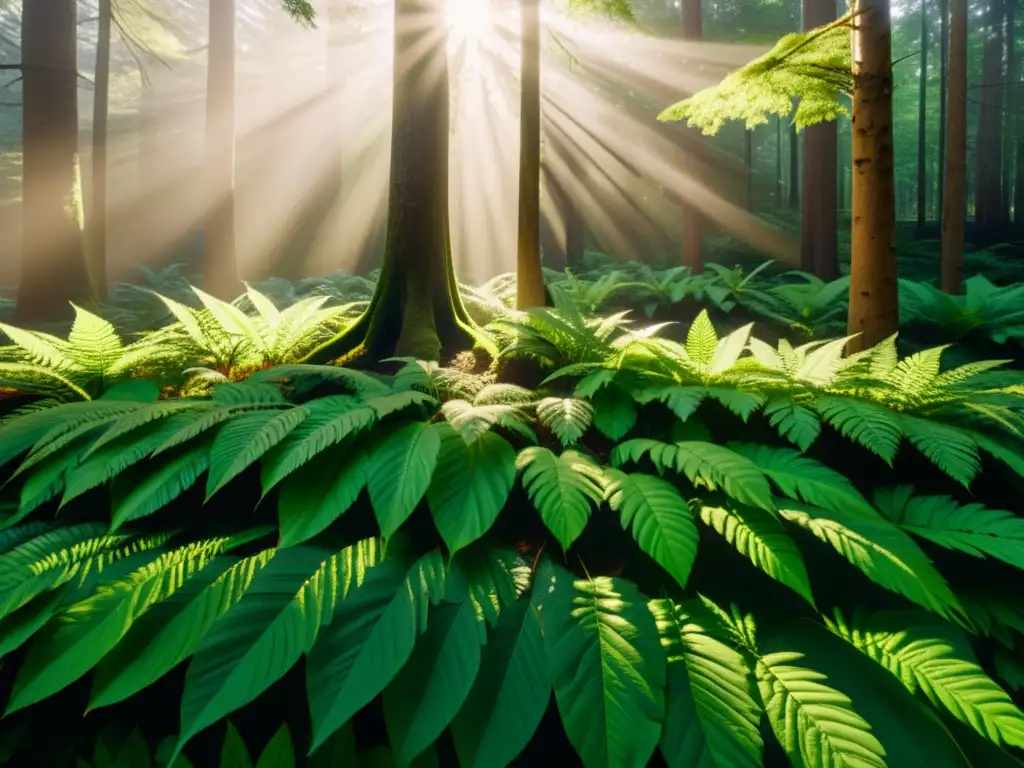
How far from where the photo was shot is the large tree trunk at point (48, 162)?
7793mm

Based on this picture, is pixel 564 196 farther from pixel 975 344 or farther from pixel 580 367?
pixel 580 367

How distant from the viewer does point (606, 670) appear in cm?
146

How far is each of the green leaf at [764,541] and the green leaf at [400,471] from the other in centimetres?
96

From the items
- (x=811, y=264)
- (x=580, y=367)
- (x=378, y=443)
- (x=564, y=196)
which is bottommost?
(x=378, y=443)

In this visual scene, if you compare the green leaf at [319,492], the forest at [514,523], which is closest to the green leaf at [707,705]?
the forest at [514,523]

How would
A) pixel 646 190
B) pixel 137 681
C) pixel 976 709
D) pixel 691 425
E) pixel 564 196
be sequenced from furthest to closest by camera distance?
pixel 646 190 < pixel 564 196 < pixel 691 425 < pixel 137 681 < pixel 976 709

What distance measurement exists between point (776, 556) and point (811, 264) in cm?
1049

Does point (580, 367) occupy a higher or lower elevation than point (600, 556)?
higher

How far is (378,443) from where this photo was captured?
219cm

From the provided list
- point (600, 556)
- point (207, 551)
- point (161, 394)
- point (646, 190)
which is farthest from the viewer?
point (646, 190)

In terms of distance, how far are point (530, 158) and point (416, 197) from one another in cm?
109

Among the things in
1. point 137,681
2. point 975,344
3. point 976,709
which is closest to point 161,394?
point 137,681

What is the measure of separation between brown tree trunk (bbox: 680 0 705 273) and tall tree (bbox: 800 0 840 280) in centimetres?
297

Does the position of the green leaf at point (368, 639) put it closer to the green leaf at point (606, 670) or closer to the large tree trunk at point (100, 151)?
the green leaf at point (606, 670)
